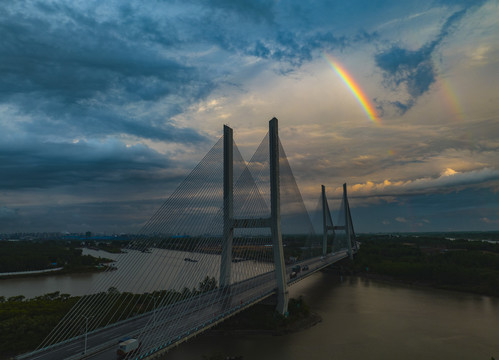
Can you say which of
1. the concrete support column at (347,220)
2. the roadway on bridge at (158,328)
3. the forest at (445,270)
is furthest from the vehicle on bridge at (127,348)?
the concrete support column at (347,220)

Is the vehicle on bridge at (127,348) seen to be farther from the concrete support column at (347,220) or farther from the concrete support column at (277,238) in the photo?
the concrete support column at (347,220)

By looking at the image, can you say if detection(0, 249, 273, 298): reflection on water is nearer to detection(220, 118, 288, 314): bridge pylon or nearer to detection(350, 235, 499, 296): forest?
detection(220, 118, 288, 314): bridge pylon

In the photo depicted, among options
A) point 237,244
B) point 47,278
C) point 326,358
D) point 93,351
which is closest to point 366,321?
point 326,358

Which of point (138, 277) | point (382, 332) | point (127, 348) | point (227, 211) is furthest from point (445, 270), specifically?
point (138, 277)

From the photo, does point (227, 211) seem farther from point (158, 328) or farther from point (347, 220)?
point (347, 220)

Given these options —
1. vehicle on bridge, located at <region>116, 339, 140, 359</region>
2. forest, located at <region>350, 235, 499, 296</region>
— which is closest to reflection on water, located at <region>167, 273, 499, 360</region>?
forest, located at <region>350, 235, 499, 296</region>

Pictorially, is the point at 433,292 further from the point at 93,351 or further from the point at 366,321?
the point at 93,351
